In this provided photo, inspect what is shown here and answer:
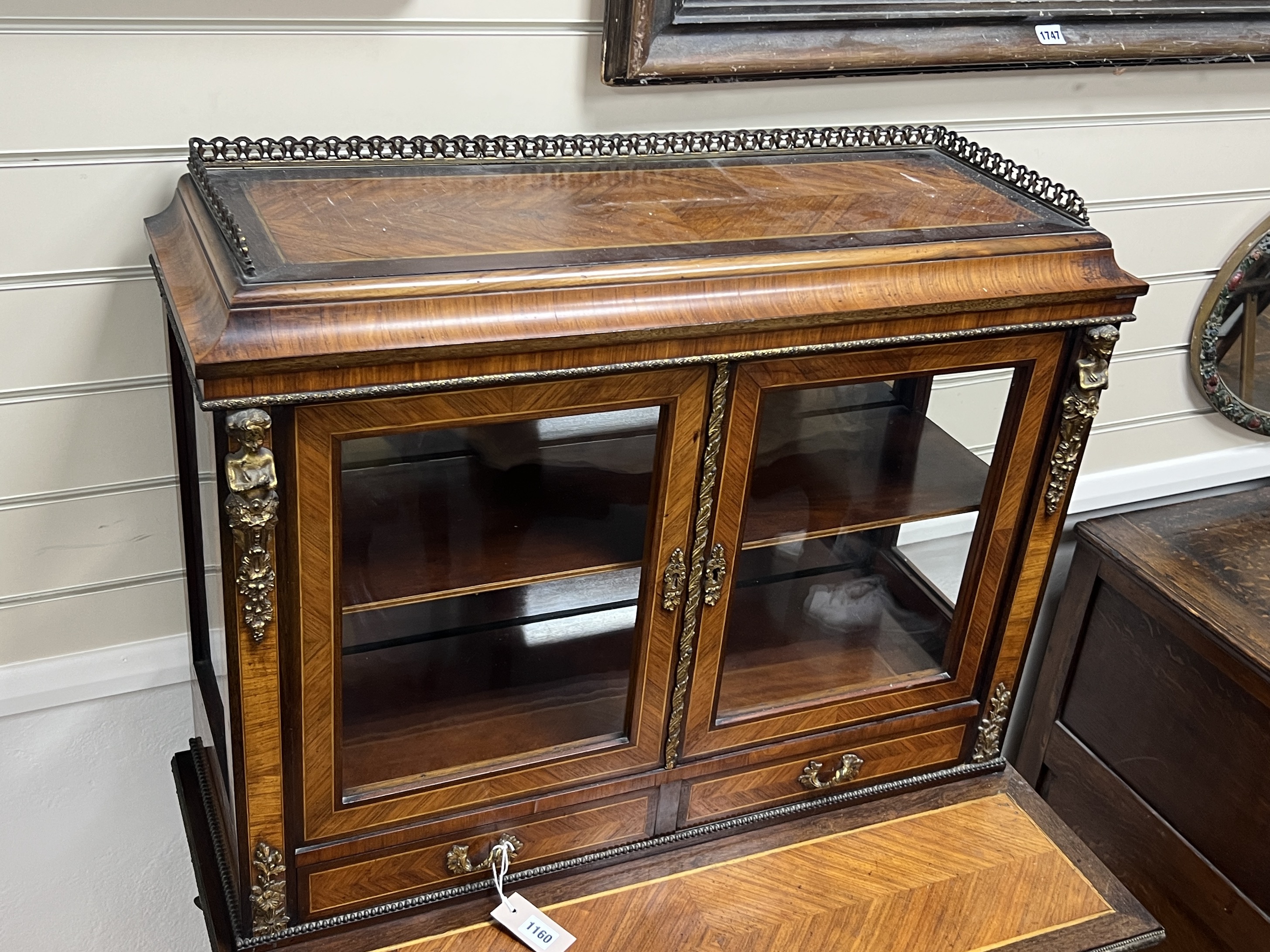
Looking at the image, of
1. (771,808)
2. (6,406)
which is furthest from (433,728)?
(6,406)

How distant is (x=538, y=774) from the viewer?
1016 mm

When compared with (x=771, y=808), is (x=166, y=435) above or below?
above

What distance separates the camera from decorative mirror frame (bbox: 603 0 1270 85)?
1082mm

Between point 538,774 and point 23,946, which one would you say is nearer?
point 538,774

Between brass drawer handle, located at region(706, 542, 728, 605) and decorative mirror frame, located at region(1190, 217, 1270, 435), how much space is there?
35.1 inches

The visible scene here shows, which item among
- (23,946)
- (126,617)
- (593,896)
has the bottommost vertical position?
(23,946)

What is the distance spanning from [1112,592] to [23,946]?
128cm

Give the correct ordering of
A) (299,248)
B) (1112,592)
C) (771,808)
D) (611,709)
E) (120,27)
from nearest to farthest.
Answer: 1. (299,248)
2. (120,27)
3. (611,709)
4. (771,808)
5. (1112,592)

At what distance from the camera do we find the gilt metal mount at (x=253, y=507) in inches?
29.8

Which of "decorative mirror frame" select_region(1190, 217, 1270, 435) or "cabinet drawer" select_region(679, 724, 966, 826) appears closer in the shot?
"cabinet drawer" select_region(679, 724, 966, 826)

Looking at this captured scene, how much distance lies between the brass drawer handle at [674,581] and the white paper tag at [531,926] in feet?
0.96

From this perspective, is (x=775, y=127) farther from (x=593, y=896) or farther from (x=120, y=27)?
(x=593, y=896)

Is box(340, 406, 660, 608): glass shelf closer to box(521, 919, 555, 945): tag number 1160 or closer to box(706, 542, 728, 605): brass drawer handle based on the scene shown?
box(706, 542, 728, 605): brass drawer handle

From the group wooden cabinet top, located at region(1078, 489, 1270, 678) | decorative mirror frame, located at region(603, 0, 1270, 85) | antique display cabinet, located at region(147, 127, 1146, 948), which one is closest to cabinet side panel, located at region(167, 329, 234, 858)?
antique display cabinet, located at region(147, 127, 1146, 948)
